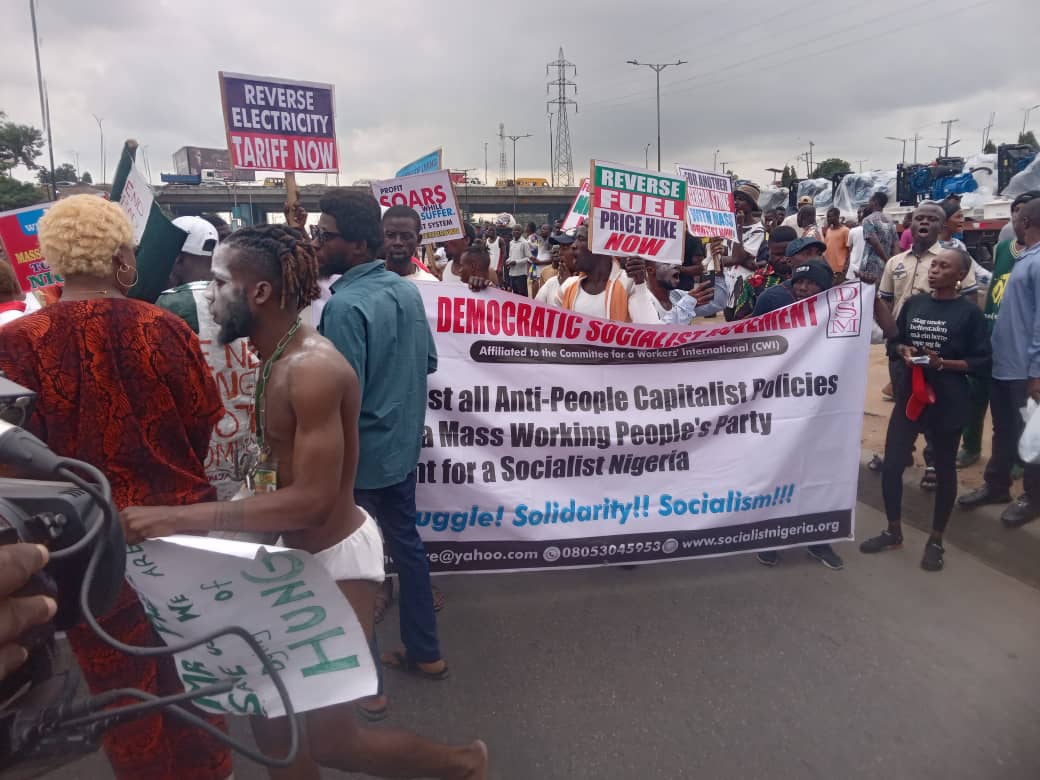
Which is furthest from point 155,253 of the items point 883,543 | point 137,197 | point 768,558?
point 883,543

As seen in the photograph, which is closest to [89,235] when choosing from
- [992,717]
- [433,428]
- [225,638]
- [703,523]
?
[225,638]

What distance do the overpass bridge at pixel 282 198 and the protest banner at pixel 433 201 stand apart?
188 feet

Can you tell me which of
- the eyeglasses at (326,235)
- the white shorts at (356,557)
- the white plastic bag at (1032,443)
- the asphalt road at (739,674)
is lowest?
the asphalt road at (739,674)

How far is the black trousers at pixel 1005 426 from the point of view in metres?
4.50

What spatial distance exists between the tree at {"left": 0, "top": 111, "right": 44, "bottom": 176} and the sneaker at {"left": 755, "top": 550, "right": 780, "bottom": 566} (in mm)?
75096

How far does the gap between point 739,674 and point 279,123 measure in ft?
15.5

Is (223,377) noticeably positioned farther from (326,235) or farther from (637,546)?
(637,546)

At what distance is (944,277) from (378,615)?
3.57m

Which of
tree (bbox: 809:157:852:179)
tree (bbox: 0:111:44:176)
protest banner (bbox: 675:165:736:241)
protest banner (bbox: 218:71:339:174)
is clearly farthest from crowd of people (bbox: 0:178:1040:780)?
tree (bbox: 0:111:44:176)

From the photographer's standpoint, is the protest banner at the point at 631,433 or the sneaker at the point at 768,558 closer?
the protest banner at the point at 631,433

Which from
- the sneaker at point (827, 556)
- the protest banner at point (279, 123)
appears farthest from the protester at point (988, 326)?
the protest banner at point (279, 123)

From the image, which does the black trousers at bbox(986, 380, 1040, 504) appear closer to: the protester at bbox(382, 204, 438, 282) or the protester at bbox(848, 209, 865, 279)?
the protester at bbox(382, 204, 438, 282)

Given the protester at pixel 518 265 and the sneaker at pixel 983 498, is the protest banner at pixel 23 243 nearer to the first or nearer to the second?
the sneaker at pixel 983 498

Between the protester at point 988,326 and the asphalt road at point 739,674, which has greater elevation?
the protester at point 988,326
